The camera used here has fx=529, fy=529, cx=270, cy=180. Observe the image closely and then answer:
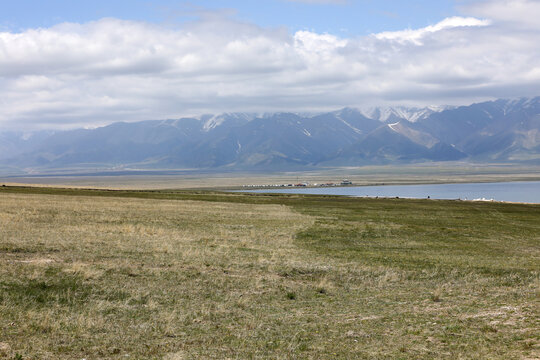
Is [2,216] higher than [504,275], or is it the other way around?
[2,216]

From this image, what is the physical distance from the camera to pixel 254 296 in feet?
61.3

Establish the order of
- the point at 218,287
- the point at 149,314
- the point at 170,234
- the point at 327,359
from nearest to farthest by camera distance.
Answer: the point at 327,359, the point at 149,314, the point at 218,287, the point at 170,234

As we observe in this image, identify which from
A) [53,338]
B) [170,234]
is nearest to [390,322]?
[53,338]

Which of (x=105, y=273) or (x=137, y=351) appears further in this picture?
(x=105, y=273)

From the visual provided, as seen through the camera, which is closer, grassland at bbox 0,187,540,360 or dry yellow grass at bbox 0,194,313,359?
grassland at bbox 0,187,540,360

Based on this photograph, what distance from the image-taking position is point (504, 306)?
16609 millimetres

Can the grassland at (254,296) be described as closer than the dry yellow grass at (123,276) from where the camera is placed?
Yes

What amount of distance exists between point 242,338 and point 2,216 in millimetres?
32861

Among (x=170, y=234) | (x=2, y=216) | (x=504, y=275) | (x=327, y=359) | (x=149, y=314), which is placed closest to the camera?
(x=327, y=359)

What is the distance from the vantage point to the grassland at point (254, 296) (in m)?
12.9

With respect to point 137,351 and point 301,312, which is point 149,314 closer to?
point 137,351

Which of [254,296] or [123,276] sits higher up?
[123,276]

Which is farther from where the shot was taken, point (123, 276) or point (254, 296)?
point (123, 276)

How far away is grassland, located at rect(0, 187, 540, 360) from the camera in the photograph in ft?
42.3
